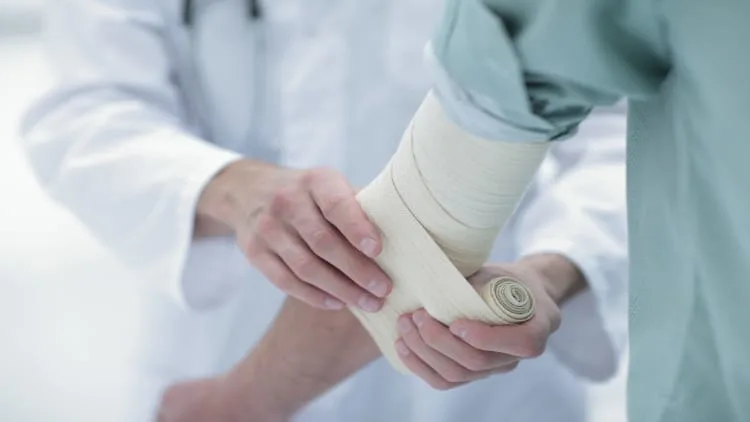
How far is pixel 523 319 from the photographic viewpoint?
0.72 m

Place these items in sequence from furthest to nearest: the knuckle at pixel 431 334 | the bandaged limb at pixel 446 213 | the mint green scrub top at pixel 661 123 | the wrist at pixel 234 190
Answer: the wrist at pixel 234 190 < the knuckle at pixel 431 334 < the bandaged limb at pixel 446 213 < the mint green scrub top at pixel 661 123

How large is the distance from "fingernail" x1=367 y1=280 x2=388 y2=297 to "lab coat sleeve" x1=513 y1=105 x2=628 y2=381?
0.69 feet

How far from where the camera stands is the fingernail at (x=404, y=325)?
742 millimetres

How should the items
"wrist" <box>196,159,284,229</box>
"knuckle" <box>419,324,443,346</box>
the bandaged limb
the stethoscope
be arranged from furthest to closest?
the stethoscope < "wrist" <box>196,159,284,229</box> < "knuckle" <box>419,324,443,346</box> < the bandaged limb

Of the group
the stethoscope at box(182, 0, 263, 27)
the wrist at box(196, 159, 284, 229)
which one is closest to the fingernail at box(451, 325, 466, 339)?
the wrist at box(196, 159, 284, 229)

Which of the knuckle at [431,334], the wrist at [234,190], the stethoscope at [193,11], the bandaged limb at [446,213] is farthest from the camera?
the stethoscope at [193,11]

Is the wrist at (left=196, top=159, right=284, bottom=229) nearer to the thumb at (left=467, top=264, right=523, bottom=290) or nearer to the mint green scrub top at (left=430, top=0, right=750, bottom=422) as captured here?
the thumb at (left=467, top=264, right=523, bottom=290)

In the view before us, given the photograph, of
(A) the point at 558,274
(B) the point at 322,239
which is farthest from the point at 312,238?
(A) the point at 558,274

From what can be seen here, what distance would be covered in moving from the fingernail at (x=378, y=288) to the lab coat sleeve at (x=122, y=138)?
0.73ft

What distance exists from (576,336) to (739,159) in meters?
0.52

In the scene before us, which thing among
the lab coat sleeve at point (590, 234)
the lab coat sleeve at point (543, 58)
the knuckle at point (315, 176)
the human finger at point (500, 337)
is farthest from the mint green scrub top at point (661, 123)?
the lab coat sleeve at point (590, 234)

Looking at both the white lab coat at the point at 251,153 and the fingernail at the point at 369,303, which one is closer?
the fingernail at the point at 369,303

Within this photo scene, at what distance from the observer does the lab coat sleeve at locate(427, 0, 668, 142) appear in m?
0.45

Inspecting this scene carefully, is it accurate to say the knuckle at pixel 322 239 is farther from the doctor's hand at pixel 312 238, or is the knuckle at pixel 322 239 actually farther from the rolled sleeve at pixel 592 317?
the rolled sleeve at pixel 592 317
